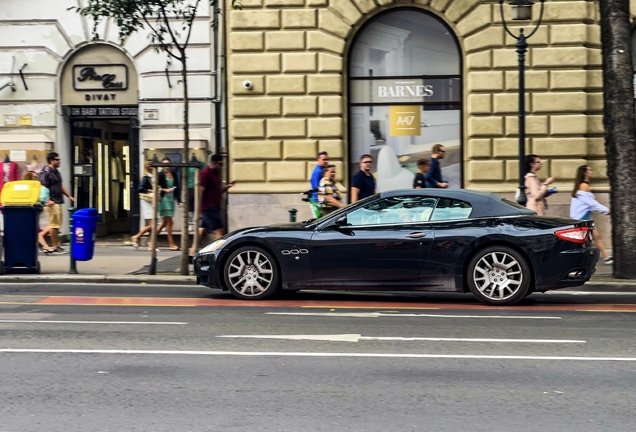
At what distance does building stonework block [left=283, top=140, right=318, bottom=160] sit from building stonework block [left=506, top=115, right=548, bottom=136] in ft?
12.0

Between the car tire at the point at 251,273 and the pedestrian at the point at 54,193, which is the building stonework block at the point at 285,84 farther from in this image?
the car tire at the point at 251,273

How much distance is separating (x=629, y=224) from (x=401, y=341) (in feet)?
20.9

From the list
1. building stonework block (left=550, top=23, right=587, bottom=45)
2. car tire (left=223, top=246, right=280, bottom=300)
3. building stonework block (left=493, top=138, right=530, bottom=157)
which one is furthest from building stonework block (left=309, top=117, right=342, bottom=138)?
car tire (left=223, top=246, right=280, bottom=300)

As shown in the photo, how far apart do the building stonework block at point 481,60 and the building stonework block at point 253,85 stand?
394cm

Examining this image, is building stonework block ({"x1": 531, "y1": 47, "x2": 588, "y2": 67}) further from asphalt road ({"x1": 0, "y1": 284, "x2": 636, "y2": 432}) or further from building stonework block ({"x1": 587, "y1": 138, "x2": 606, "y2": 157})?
asphalt road ({"x1": 0, "y1": 284, "x2": 636, "y2": 432})

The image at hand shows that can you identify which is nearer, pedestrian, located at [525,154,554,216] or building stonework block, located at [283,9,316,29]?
pedestrian, located at [525,154,554,216]

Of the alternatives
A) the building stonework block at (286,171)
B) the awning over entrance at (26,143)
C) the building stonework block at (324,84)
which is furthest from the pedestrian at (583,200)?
the awning over entrance at (26,143)

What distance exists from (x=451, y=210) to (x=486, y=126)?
24.7 feet

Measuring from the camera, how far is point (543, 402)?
6.37 metres

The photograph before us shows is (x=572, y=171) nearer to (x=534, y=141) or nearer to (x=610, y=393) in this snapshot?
(x=534, y=141)

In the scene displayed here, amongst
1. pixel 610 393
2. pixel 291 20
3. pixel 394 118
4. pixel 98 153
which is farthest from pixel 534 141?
pixel 610 393

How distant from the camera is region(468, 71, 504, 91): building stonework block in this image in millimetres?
18938

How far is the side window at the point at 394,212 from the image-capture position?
1181 cm

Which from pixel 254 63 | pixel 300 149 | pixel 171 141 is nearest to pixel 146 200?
pixel 171 141
